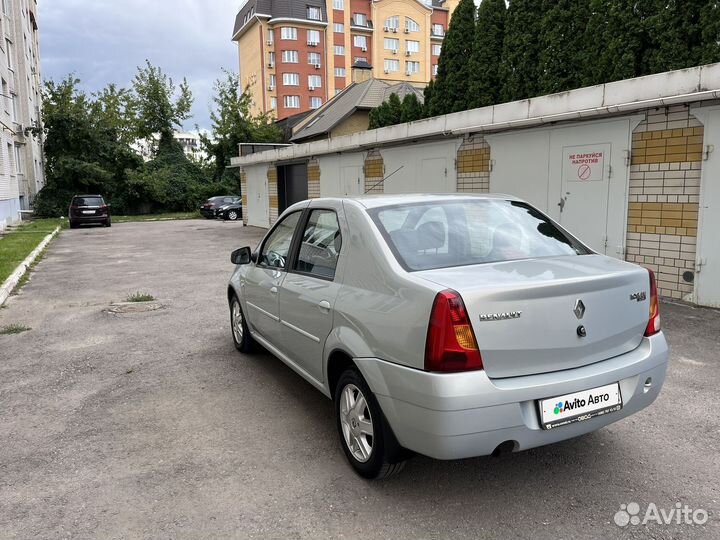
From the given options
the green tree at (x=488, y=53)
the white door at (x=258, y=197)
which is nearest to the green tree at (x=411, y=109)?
the green tree at (x=488, y=53)

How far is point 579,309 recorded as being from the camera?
2771 mm

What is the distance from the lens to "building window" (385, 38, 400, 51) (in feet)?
219

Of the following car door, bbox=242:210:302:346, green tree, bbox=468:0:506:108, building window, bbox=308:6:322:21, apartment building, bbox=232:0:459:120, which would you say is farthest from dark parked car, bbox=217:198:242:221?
building window, bbox=308:6:322:21

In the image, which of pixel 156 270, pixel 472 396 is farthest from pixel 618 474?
pixel 156 270

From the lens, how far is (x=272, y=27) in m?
60.7

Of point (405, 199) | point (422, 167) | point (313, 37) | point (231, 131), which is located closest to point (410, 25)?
point (313, 37)

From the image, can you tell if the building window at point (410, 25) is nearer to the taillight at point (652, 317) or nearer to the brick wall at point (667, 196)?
the brick wall at point (667, 196)

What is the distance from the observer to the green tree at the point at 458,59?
50.6ft

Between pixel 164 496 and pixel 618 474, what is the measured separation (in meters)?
2.50

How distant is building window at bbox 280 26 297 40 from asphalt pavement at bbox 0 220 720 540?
199ft

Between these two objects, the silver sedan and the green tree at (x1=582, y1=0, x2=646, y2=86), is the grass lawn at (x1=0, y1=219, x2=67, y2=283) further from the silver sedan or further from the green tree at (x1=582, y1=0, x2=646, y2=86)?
the green tree at (x1=582, y1=0, x2=646, y2=86)

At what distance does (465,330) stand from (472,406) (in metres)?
0.35

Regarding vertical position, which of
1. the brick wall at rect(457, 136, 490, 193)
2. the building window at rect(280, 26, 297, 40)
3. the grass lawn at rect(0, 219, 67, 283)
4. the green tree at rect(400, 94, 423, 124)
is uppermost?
the building window at rect(280, 26, 297, 40)

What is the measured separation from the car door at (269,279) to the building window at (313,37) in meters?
62.8
